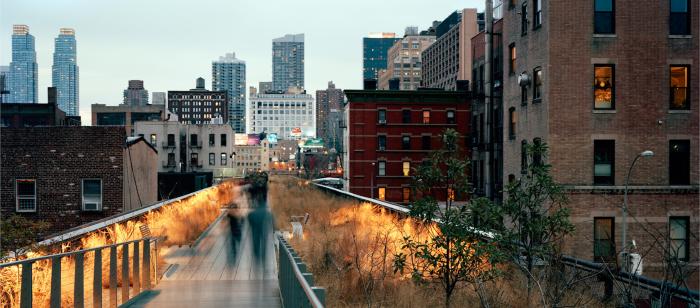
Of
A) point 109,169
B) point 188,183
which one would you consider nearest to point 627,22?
point 109,169

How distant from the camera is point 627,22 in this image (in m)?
29.5

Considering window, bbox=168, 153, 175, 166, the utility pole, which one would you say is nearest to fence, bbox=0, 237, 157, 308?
the utility pole

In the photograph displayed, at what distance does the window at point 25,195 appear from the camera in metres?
32.2

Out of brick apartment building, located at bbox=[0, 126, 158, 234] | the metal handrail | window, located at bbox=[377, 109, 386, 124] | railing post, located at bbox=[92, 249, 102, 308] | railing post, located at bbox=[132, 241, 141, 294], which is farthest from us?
window, located at bbox=[377, 109, 386, 124]

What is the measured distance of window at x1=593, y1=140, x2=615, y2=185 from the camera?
2950cm

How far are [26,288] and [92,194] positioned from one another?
87.8 feet

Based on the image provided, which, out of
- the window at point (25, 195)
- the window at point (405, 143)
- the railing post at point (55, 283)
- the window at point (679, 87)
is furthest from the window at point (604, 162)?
the window at point (405, 143)

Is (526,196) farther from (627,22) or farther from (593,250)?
(627,22)

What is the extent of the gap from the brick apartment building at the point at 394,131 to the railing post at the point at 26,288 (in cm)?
6045

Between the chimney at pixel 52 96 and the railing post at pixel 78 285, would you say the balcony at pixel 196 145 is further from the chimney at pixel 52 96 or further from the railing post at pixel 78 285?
the railing post at pixel 78 285

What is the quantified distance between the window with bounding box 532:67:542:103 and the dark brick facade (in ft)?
70.3

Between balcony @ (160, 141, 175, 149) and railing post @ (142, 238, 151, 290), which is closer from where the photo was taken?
railing post @ (142, 238, 151, 290)

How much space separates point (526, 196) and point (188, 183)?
59853 millimetres

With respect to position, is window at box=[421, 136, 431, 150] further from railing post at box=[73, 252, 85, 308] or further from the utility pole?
railing post at box=[73, 252, 85, 308]
